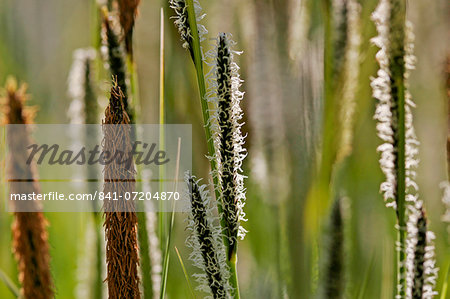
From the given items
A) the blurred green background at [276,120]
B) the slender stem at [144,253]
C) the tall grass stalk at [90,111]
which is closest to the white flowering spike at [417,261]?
the blurred green background at [276,120]

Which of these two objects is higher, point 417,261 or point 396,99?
point 396,99

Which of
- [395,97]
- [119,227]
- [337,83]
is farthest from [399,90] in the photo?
[119,227]

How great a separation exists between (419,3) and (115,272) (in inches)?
23.7

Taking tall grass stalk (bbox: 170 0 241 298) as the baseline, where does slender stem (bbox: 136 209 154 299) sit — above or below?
below

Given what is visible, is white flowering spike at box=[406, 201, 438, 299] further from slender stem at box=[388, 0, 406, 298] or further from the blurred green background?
the blurred green background

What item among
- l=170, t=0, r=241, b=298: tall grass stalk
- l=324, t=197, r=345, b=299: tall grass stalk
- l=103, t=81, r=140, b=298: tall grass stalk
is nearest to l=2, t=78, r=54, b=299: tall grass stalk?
l=103, t=81, r=140, b=298: tall grass stalk

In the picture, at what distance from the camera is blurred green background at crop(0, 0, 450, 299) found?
0.61m

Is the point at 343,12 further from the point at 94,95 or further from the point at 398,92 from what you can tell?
the point at 94,95

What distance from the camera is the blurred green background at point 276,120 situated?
61cm

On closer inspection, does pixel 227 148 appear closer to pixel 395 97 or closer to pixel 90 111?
pixel 395 97

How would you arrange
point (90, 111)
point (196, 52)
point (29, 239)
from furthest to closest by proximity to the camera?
point (90, 111)
point (29, 239)
point (196, 52)

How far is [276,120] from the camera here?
2.14ft

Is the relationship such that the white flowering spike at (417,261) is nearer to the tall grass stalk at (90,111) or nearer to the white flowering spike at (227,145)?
the white flowering spike at (227,145)

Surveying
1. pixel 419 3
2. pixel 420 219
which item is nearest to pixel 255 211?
pixel 420 219
